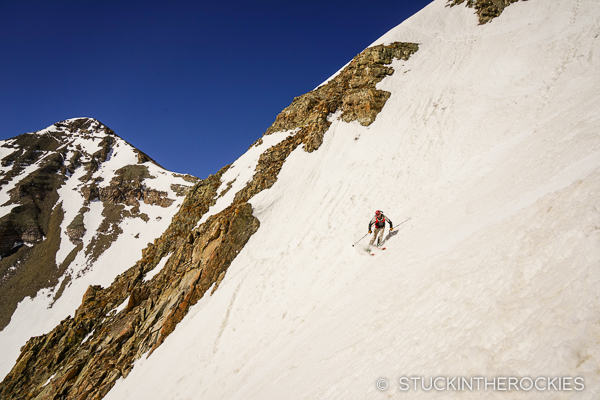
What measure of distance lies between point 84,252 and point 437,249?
82.8 metres

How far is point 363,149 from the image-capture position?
21828 millimetres

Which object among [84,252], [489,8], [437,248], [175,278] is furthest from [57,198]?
[489,8]

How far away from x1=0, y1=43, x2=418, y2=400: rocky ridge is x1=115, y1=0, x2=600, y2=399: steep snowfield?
4.96 feet

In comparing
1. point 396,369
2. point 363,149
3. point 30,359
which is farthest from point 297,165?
point 30,359

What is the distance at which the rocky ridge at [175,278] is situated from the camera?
18062 mm

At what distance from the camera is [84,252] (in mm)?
64625

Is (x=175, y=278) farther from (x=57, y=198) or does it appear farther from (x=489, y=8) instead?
(x=57, y=198)

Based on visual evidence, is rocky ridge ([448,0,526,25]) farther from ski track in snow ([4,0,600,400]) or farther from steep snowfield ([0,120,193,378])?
steep snowfield ([0,120,193,378])

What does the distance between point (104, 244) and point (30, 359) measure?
4680 centimetres

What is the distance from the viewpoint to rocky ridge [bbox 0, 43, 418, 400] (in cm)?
1806

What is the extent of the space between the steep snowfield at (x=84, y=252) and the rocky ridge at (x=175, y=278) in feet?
99.7

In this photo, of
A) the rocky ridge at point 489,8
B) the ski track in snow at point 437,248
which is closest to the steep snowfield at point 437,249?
the ski track in snow at point 437,248

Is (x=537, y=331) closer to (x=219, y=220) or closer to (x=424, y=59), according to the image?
(x=219, y=220)

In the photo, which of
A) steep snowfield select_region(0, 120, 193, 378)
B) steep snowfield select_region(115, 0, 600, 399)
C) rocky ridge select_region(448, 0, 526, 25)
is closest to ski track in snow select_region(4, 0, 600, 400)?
steep snowfield select_region(115, 0, 600, 399)
